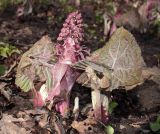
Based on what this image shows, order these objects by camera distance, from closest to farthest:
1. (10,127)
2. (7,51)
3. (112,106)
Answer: (10,127) < (112,106) < (7,51)

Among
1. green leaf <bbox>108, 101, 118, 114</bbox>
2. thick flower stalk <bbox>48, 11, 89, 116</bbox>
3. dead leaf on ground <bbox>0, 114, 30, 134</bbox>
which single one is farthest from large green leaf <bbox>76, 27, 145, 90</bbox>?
dead leaf on ground <bbox>0, 114, 30, 134</bbox>

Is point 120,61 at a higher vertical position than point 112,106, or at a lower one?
higher

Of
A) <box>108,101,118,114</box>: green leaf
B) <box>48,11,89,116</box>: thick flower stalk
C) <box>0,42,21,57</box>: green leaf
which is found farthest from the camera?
<box>0,42,21,57</box>: green leaf

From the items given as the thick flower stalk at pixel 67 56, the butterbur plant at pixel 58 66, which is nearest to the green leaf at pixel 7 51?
the butterbur plant at pixel 58 66

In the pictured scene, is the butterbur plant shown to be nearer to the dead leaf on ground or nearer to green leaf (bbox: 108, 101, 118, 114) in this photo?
the dead leaf on ground

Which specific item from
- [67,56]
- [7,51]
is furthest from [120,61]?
[7,51]

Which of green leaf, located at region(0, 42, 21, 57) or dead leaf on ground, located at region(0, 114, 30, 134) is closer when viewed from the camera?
dead leaf on ground, located at region(0, 114, 30, 134)

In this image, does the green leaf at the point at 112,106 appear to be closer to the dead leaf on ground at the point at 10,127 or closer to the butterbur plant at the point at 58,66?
the butterbur plant at the point at 58,66

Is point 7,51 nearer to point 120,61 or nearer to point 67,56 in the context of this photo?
point 67,56

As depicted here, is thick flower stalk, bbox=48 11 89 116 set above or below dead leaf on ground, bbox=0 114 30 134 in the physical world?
above
